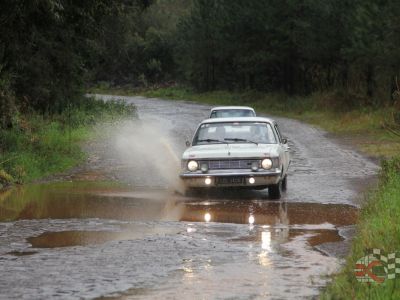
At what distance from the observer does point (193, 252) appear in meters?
9.21

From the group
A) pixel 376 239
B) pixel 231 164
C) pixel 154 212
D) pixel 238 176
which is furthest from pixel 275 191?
pixel 376 239

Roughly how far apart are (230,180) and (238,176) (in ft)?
0.52

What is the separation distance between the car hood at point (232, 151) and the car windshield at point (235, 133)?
38cm

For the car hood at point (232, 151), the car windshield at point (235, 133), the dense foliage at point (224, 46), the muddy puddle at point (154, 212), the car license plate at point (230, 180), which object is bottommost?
the muddy puddle at point (154, 212)

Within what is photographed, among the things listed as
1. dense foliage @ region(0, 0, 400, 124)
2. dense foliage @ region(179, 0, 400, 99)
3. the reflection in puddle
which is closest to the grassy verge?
dense foliage @ region(0, 0, 400, 124)

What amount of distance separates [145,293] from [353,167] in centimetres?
1360

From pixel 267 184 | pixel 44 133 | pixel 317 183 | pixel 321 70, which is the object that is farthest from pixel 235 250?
pixel 321 70

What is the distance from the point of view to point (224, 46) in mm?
64562

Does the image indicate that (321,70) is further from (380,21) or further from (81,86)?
(81,86)

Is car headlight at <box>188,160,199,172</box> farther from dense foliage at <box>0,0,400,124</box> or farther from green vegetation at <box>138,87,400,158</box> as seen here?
dense foliage at <box>0,0,400,124</box>

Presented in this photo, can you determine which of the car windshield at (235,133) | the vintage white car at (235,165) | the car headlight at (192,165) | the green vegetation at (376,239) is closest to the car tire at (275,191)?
Answer: the vintage white car at (235,165)

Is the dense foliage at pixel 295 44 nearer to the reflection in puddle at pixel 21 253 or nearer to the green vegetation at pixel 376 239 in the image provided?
the green vegetation at pixel 376 239

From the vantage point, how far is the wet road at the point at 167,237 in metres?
7.60

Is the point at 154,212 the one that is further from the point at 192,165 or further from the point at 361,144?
the point at 361,144
